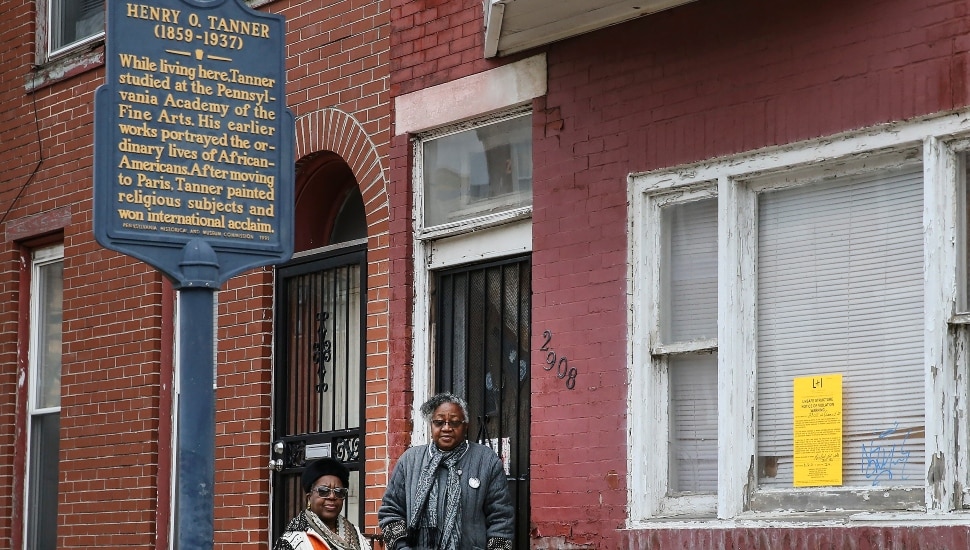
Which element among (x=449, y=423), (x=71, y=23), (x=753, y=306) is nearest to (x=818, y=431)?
(x=753, y=306)

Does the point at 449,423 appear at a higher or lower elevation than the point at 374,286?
lower

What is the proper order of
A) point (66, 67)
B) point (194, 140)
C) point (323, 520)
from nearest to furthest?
point (194, 140), point (323, 520), point (66, 67)

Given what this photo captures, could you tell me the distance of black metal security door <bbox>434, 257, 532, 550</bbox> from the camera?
9.77 metres

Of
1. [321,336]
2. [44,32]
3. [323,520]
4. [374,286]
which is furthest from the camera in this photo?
[44,32]

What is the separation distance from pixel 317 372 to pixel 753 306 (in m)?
3.97

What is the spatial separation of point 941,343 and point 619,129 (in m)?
2.30

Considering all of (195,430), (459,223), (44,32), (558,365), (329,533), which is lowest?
(329,533)

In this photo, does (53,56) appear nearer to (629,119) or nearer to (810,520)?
(629,119)

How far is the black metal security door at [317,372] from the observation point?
439 inches

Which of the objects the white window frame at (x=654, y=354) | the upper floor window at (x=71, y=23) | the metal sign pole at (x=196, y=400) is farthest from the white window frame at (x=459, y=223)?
the upper floor window at (x=71, y=23)

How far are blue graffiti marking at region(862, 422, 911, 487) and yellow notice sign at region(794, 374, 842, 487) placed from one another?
14 centimetres

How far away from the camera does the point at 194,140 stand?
23.5ft

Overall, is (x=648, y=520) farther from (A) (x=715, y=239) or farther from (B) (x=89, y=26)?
(B) (x=89, y=26)

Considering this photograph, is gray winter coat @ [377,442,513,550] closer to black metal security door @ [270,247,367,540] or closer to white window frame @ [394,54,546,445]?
white window frame @ [394,54,546,445]
